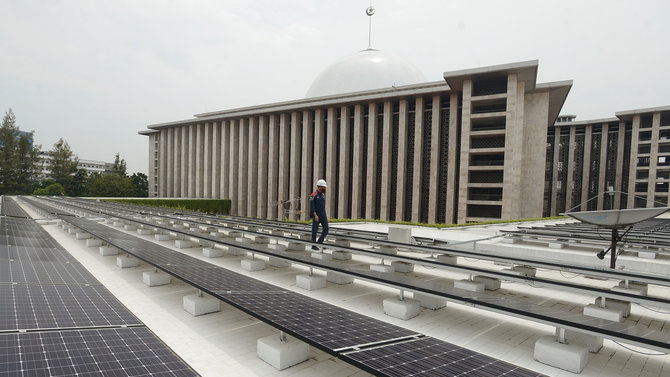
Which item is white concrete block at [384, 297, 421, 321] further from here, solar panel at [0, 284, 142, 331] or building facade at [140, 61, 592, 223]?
building facade at [140, 61, 592, 223]

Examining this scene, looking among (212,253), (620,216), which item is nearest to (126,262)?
(212,253)

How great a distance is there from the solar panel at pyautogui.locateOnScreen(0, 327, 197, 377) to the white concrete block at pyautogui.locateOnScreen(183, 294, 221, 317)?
1.66 m

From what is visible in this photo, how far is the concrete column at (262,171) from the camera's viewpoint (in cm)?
4159

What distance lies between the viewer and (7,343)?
3133mm

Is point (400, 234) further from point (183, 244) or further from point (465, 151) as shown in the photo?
point (465, 151)

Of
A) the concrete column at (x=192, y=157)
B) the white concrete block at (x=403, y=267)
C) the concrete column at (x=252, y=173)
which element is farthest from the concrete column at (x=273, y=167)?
the white concrete block at (x=403, y=267)

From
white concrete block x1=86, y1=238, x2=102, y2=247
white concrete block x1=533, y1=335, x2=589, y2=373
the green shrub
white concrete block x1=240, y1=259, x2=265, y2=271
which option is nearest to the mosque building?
the green shrub

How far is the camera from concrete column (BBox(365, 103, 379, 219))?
33.5m

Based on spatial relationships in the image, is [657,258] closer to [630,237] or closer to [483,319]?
[630,237]

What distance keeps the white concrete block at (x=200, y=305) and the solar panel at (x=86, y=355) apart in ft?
5.46

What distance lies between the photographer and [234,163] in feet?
147

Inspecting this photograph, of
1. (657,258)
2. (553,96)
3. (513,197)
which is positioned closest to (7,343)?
(657,258)

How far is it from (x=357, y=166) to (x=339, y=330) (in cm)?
3120

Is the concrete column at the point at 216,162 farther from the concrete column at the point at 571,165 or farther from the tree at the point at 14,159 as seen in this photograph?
the concrete column at the point at 571,165
